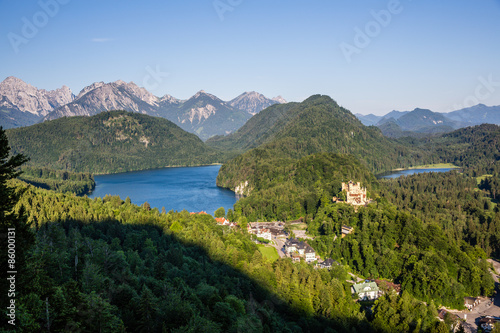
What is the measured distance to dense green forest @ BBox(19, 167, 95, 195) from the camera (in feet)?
485

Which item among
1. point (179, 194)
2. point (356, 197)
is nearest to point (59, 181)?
point (179, 194)

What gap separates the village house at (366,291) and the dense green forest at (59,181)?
128 m

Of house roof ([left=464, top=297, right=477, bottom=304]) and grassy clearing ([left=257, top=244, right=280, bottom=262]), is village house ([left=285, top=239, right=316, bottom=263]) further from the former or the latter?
house roof ([left=464, top=297, right=477, bottom=304])

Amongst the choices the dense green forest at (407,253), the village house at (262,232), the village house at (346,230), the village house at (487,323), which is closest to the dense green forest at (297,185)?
the village house at (262,232)

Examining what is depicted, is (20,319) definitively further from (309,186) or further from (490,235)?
(309,186)

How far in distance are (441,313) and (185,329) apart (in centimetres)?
4003

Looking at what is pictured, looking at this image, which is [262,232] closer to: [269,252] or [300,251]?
[269,252]

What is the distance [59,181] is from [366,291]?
154246mm

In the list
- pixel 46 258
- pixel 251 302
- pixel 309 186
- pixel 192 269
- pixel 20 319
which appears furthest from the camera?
pixel 309 186

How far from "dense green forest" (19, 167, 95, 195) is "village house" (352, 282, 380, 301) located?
128 metres

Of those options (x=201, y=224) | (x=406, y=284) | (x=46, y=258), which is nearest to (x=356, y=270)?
(x=406, y=284)

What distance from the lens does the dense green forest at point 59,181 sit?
14788 centimetres

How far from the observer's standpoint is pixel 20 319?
49.0ft

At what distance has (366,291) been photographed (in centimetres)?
5212
